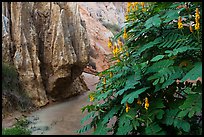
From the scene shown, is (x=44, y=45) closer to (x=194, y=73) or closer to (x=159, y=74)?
(x=159, y=74)

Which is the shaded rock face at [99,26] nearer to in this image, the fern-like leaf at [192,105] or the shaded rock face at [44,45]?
the shaded rock face at [44,45]

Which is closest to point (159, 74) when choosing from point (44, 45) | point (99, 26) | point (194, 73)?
point (194, 73)

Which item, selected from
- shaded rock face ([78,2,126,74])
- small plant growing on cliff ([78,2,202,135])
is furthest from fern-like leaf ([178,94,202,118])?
shaded rock face ([78,2,126,74])

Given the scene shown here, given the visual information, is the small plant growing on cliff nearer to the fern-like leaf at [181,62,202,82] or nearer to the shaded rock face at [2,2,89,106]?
the fern-like leaf at [181,62,202,82]

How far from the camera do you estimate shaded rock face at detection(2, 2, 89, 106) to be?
8906mm

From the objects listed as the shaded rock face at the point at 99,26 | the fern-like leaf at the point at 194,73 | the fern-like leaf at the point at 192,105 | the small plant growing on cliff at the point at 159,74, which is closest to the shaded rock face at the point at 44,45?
the shaded rock face at the point at 99,26

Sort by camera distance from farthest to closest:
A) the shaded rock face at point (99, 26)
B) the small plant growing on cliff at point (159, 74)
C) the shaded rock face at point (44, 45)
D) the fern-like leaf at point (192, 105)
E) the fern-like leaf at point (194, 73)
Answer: the shaded rock face at point (99, 26) < the shaded rock face at point (44, 45) < the small plant growing on cliff at point (159, 74) < the fern-like leaf at point (192, 105) < the fern-like leaf at point (194, 73)

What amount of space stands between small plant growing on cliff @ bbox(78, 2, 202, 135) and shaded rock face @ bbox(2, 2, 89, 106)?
584 centimetres

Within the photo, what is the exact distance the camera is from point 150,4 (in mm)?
3453

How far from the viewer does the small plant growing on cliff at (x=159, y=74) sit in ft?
8.99

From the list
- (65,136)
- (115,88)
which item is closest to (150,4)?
(115,88)

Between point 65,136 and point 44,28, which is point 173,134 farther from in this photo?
point 44,28

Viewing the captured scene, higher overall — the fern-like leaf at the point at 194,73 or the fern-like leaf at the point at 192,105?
the fern-like leaf at the point at 194,73

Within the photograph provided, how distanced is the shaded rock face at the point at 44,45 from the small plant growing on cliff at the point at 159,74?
5.84 m
